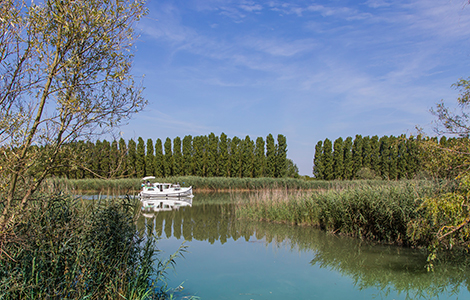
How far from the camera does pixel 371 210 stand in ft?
32.3

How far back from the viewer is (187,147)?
39375 millimetres

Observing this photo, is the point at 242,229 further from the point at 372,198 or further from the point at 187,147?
the point at 187,147

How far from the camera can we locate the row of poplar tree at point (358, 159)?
39875mm

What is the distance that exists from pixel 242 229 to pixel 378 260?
17.7ft

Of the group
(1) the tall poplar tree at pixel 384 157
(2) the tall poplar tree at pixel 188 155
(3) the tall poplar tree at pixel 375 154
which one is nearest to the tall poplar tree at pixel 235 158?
(2) the tall poplar tree at pixel 188 155

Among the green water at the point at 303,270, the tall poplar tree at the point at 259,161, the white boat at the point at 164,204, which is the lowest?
the green water at the point at 303,270

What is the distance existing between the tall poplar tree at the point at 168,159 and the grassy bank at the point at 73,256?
3401 centimetres

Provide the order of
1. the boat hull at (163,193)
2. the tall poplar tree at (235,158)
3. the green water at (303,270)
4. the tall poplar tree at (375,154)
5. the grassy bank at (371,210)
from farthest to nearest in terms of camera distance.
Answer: the tall poplar tree at (375,154)
the tall poplar tree at (235,158)
the boat hull at (163,193)
the grassy bank at (371,210)
the green water at (303,270)

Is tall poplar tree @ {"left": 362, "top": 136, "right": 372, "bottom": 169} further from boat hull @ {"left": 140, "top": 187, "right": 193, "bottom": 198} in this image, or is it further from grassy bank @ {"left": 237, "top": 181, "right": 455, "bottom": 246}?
grassy bank @ {"left": 237, "top": 181, "right": 455, "bottom": 246}

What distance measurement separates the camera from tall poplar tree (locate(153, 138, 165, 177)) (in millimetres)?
38906

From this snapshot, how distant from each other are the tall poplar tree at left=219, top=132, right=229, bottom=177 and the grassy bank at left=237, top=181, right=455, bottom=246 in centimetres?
2555

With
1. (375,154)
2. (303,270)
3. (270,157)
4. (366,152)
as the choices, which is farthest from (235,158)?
(303,270)

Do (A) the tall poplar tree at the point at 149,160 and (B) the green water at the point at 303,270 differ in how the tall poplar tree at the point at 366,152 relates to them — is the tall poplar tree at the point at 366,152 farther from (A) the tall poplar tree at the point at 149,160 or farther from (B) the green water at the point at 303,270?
(B) the green water at the point at 303,270

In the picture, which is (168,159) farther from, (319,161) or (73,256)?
(73,256)
